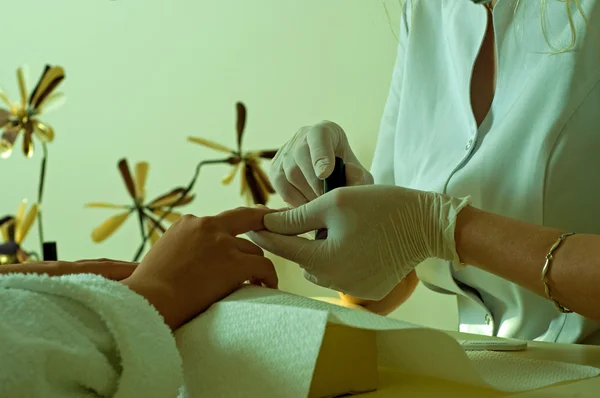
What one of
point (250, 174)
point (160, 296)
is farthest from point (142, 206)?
point (160, 296)

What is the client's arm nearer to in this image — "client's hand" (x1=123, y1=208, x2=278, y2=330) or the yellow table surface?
"client's hand" (x1=123, y1=208, x2=278, y2=330)

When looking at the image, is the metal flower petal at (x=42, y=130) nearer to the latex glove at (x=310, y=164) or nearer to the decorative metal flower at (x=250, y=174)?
the decorative metal flower at (x=250, y=174)

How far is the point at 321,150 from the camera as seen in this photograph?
0.96 m

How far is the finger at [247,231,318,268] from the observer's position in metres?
0.86

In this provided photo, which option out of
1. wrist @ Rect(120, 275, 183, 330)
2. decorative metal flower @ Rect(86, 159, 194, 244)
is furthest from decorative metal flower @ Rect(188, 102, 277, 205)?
wrist @ Rect(120, 275, 183, 330)

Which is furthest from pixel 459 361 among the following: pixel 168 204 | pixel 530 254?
pixel 168 204

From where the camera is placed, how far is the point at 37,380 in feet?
1.49

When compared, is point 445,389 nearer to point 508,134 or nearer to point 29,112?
point 508,134

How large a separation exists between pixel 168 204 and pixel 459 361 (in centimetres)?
148

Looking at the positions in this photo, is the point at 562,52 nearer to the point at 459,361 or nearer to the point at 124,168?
the point at 459,361

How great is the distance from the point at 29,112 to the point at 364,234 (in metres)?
1.35

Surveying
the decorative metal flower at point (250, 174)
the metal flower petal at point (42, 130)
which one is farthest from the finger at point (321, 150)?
the metal flower petal at point (42, 130)

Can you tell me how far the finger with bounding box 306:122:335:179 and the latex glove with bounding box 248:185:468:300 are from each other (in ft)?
0.31

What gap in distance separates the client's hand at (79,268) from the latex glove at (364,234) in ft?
0.62
